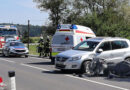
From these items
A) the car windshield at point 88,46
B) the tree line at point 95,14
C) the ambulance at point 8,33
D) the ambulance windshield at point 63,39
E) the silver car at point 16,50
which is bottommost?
the silver car at point 16,50

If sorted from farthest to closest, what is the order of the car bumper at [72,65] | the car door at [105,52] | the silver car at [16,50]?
the silver car at [16,50] → the car door at [105,52] → the car bumper at [72,65]

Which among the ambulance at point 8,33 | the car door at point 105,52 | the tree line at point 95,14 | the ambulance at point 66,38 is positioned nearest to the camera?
the car door at point 105,52

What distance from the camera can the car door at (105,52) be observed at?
13.2 m

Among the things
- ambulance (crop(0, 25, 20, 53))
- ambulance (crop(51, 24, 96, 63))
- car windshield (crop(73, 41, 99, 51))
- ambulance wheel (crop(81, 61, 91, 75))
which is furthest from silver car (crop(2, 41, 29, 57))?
ambulance wheel (crop(81, 61, 91, 75))

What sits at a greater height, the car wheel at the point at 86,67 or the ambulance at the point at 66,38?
the ambulance at the point at 66,38

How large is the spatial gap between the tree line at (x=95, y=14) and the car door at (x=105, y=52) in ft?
70.9

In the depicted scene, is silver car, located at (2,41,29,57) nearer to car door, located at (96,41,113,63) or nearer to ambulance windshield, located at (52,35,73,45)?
ambulance windshield, located at (52,35,73,45)

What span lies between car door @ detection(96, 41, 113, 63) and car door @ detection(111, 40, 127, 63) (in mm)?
234

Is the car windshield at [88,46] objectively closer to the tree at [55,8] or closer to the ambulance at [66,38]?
the ambulance at [66,38]

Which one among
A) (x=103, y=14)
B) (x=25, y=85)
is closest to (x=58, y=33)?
(x=25, y=85)

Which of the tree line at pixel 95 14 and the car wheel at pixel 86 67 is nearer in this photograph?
the car wheel at pixel 86 67

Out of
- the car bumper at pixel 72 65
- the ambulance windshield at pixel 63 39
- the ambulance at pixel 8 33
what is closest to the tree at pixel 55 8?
the ambulance at pixel 8 33

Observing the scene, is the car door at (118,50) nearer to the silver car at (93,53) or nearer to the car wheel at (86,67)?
the silver car at (93,53)

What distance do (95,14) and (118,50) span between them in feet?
98.0
